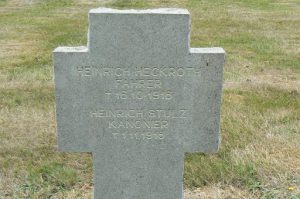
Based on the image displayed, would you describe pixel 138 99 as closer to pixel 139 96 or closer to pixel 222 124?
pixel 139 96

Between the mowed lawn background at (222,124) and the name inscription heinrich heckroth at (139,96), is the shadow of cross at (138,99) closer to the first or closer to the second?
the name inscription heinrich heckroth at (139,96)

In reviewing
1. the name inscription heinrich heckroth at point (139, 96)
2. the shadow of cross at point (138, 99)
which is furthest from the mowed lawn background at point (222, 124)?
the name inscription heinrich heckroth at point (139, 96)

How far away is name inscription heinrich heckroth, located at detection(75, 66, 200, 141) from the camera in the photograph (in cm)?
389

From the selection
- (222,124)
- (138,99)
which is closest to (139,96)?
(138,99)

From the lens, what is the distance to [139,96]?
3973 millimetres

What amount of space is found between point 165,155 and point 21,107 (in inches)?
143

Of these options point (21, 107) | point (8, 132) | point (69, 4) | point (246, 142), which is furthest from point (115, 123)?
point (69, 4)

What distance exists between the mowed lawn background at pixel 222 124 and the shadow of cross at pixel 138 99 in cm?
80

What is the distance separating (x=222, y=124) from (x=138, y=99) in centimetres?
261

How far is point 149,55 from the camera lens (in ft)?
12.6

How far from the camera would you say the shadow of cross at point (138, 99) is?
150 inches

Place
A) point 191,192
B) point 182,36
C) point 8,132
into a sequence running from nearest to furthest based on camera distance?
1. point 182,36
2. point 191,192
3. point 8,132

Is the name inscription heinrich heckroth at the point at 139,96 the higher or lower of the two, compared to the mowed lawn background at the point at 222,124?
higher

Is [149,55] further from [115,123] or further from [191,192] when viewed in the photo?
[191,192]
